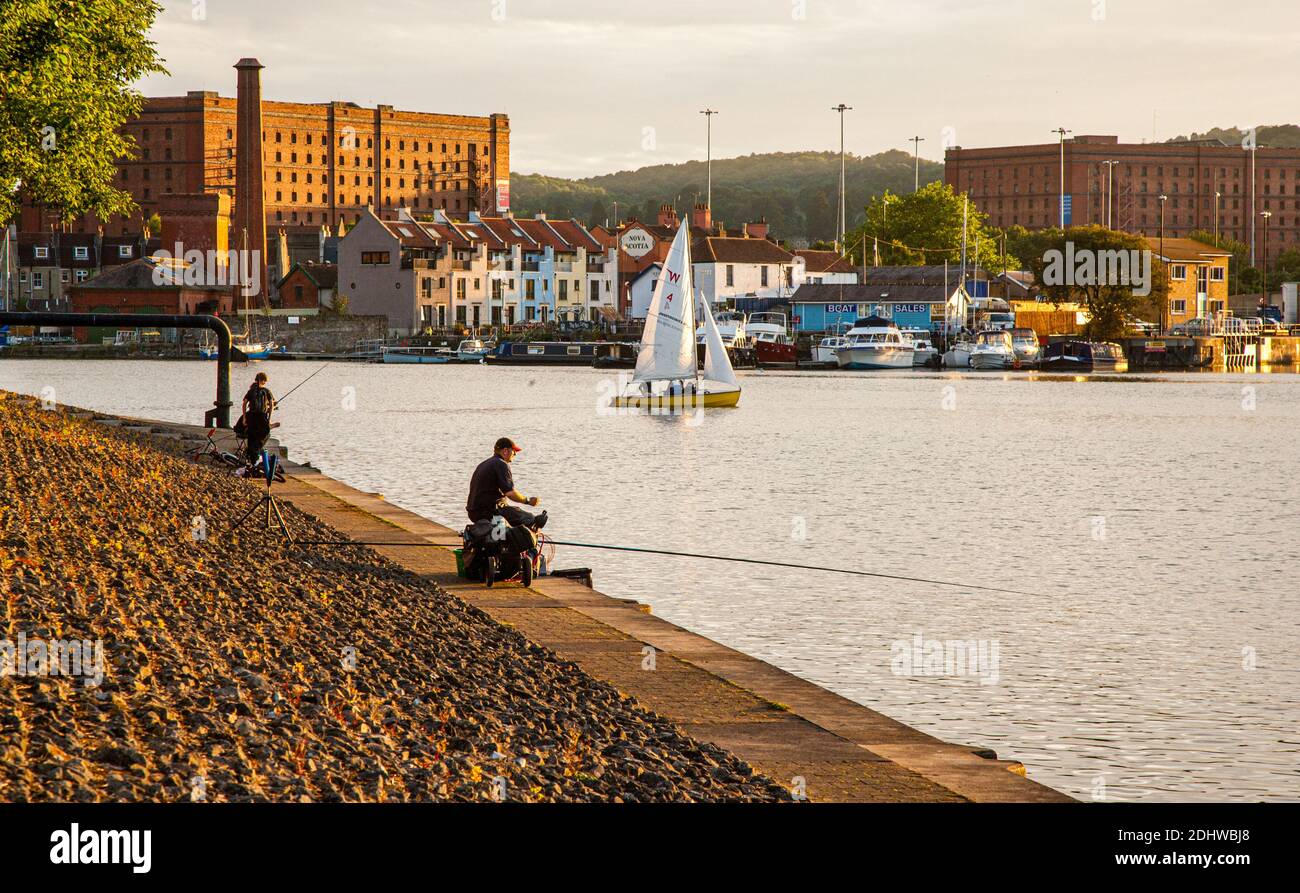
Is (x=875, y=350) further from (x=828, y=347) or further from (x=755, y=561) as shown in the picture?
(x=755, y=561)

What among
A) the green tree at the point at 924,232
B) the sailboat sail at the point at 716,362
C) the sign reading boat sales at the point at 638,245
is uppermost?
the green tree at the point at 924,232

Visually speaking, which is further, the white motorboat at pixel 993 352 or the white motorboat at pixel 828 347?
the white motorboat at pixel 993 352

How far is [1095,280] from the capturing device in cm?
13600

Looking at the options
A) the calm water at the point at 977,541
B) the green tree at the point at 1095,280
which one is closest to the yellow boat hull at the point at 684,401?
the calm water at the point at 977,541

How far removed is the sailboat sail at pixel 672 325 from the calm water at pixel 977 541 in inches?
105

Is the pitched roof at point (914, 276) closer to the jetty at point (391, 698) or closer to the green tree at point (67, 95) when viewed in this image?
the green tree at point (67, 95)

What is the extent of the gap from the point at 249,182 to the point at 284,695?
157 meters

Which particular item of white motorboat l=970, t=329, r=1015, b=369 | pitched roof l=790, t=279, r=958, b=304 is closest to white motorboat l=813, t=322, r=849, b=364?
pitched roof l=790, t=279, r=958, b=304

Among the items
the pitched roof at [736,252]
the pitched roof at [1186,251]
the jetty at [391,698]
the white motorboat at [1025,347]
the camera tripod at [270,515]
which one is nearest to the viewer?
the jetty at [391,698]

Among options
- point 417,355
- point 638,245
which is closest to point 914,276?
point 638,245

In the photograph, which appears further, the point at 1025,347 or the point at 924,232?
the point at 924,232

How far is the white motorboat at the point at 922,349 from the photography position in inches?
5276

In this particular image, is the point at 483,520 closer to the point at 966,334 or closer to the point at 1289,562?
the point at 1289,562

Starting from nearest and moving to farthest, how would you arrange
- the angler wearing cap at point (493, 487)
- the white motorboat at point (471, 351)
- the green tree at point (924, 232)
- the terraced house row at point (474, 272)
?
1. the angler wearing cap at point (493, 487)
2. the white motorboat at point (471, 351)
3. the terraced house row at point (474, 272)
4. the green tree at point (924, 232)
